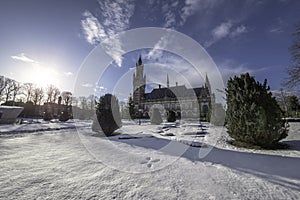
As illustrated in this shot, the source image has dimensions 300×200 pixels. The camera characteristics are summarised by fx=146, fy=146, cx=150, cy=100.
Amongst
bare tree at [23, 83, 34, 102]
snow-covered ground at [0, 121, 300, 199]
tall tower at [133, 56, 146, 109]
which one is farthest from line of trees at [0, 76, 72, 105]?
snow-covered ground at [0, 121, 300, 199]

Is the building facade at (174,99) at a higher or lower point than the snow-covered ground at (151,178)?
higher

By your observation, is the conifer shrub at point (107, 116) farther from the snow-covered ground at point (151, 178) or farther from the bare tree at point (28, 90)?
the bare tree at point (28, 90)

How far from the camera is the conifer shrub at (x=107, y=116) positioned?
34.2 ft

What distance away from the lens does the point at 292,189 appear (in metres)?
2.69

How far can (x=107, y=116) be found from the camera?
10.5 m

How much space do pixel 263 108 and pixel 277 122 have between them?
2.32 ft

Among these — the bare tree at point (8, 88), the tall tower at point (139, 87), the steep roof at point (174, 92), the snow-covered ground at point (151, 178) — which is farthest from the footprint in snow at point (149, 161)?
the tall tower at point (139, 87)

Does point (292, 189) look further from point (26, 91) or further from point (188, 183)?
point (26, 91)

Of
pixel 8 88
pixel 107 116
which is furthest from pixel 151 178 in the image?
pixel 8 88

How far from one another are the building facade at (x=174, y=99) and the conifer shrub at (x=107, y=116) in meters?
35.0

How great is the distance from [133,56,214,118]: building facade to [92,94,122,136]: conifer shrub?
35.0 m

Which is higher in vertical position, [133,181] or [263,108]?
[263,108]

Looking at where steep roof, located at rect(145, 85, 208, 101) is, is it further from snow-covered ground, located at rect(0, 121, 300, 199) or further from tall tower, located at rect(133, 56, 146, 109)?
snow-covered ground, located at rect(0, 121, 300, 199)

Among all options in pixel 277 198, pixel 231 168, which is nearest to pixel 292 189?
pixel 277 198
